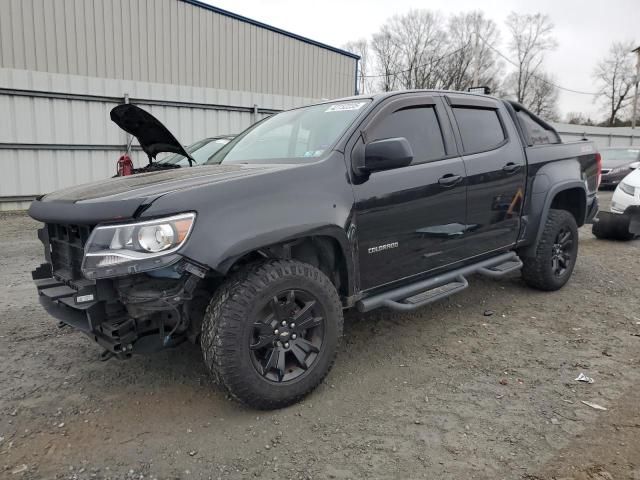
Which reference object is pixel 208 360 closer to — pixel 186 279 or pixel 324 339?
pixel 186 279

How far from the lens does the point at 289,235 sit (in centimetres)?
268

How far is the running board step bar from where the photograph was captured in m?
3.18

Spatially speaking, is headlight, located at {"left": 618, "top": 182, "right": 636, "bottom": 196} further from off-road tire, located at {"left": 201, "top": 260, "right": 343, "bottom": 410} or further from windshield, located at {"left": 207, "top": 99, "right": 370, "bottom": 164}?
off-road tire, located at {"left": 201, "top": 260, "right": 343, "bottom": 410}

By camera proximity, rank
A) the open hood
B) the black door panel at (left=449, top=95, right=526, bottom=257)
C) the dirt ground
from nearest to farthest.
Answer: the dirt ground → the black door panel at (left=449, top=95, right=526, bottom=257) → the open hood

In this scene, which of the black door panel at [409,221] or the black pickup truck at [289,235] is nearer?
the black pickup truck at [289,235]

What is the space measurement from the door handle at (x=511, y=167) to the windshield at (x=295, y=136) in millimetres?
1493

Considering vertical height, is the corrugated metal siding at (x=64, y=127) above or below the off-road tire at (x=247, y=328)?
above

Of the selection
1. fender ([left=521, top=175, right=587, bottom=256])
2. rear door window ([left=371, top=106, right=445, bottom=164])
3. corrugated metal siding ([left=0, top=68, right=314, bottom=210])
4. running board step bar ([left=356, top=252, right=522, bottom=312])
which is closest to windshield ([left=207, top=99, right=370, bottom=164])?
rear door window ([left=371, top=106, right=445, bottom=164])

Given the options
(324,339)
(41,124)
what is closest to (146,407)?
(324,339)

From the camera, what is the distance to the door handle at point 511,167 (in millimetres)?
4118

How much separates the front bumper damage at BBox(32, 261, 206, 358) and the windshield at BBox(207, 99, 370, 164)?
116 centimetres

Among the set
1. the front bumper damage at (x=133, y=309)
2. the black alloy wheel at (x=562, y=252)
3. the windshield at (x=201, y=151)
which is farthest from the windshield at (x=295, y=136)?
the windshield at (x=201, y=151)

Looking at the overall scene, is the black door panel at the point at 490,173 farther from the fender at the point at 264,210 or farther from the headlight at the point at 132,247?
the headlight at the point at 132,247

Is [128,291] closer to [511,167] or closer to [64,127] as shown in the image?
[511,167]
